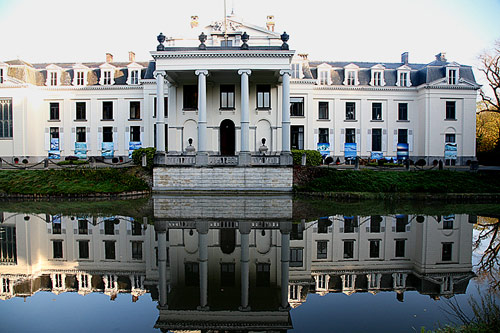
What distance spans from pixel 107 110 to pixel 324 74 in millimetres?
24932

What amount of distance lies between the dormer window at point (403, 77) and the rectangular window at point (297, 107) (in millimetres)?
11688

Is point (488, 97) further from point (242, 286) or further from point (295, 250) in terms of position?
point (242, 286)

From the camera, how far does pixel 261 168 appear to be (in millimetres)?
23656

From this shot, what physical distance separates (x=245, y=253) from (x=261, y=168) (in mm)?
14914

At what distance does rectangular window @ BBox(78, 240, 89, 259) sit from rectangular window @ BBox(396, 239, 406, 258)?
8297 mm

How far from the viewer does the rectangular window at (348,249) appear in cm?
932

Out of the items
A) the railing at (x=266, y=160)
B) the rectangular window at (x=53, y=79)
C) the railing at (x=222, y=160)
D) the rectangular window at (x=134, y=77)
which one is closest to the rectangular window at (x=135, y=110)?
the rectangular window at (x=134, y=77)

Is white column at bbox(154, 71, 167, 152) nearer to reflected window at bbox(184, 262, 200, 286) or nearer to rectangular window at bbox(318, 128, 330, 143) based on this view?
reflected window at bbox(184, 262, 200, 286)

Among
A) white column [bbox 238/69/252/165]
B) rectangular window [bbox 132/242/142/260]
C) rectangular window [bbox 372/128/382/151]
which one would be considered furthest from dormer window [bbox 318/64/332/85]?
rectangular window [bbox 132/242/142/260]

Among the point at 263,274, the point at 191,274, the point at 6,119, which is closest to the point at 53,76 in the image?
the point at 6,119

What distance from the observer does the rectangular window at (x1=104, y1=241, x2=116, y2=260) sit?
9102mm

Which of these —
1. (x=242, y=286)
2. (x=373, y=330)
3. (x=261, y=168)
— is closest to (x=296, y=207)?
(x=261, y=168)

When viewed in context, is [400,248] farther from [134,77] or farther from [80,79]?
[80,79]

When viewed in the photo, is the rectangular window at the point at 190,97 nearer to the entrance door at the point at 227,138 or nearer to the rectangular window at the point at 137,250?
the entrance door at the point at 227,138
